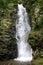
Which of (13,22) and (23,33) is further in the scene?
(23,33)

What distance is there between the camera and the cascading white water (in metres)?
33.8

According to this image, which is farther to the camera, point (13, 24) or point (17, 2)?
point (17, 2)

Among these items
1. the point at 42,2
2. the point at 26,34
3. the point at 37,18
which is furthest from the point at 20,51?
the point at 42,2

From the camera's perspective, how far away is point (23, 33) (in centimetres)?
3553

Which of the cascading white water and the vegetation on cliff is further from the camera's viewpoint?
the cascading white water

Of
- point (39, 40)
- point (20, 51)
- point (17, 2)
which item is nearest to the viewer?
point (39, 40)

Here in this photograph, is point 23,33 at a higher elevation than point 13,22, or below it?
below

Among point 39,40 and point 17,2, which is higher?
point 17,2

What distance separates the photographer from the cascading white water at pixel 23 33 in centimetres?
3381

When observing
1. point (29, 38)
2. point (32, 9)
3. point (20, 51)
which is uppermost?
point (32, 9)

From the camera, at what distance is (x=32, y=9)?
36.1 meters

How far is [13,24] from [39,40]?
5.04 metres

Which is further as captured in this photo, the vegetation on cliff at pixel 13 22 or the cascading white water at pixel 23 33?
the cascading white water at pixel 23 33

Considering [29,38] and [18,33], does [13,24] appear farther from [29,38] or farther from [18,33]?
[29,38]
